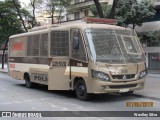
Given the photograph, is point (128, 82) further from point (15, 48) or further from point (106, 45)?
point (15, 48)

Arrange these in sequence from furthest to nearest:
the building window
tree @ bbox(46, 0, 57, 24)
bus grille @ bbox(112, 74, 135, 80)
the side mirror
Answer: the building window < tree @ bbox(46, 0, 57, 24) < the side mirror < bus grille @ bbox(112, 74, 135, 80)

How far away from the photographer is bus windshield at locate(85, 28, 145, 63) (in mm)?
13102

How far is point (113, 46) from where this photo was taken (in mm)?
13477

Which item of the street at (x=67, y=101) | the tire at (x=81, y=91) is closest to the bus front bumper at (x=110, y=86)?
the street at (x=67, y=101)

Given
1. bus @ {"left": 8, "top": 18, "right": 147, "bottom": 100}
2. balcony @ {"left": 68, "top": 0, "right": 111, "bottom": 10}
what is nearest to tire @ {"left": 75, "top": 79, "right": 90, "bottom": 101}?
bus @ {"left": 8, "top": 18, "right": 147, "bottom": 100}

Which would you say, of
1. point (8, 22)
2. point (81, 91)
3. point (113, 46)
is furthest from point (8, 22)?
point (113, 46)

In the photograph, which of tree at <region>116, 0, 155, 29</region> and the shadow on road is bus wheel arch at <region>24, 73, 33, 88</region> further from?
tree at <region>116, 0, 155, 29</region>

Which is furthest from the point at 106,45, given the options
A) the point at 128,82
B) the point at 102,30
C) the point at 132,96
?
the point at 132,96

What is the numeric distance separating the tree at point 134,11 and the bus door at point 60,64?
2004cm

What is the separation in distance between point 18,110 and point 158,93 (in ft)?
20.0

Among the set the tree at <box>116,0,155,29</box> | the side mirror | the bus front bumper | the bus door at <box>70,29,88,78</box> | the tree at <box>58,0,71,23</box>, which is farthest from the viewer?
the tree at <box>58,0,71,23</box>

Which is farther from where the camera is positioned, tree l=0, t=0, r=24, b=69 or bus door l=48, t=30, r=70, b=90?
tree l=0, t=0, r=24, b=69

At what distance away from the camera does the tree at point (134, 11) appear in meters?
34.3

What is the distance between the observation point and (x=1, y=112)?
1108cm
